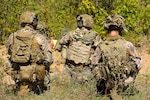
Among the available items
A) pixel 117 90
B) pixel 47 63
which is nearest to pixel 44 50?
pixel 47 63

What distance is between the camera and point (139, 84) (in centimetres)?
704

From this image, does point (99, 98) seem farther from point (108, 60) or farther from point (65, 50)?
point (65, 50)

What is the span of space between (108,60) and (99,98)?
23.1 inches

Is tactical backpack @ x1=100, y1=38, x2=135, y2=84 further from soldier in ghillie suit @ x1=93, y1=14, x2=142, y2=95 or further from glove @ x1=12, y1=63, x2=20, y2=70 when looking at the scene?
glove @ x1=12, y1=63, x2=20, y2=70

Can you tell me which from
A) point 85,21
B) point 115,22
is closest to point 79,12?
point 85,21

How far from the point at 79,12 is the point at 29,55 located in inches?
293

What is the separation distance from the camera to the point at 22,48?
6547 millimetres

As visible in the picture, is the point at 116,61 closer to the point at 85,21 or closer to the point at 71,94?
the point at 71,94

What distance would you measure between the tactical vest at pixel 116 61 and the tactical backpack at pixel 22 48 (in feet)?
3.67

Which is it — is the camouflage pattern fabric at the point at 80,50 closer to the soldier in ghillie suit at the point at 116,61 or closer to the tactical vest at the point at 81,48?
the tactical vest at the point at 81,48

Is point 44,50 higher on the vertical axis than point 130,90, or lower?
higher

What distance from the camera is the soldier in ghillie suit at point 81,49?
7883 mm

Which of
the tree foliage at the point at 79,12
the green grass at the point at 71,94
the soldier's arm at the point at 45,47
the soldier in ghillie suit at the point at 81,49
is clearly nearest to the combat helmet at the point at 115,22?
the green grass at the point at 71,94

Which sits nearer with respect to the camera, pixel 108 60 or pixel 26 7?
pixel 108 60
